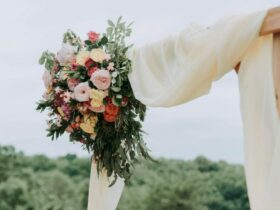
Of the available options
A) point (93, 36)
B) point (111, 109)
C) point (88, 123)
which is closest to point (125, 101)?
point (111, 109)

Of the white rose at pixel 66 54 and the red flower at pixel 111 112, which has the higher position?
the white rose at pixel 66 54

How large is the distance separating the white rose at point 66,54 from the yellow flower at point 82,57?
5 cm

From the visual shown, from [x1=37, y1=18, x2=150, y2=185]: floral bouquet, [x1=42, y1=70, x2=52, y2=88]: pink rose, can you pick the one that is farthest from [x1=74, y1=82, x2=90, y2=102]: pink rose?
[x1=42, y1=70, x2=52, y2=88]: pink rose

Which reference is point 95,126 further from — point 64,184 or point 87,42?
point 64,184

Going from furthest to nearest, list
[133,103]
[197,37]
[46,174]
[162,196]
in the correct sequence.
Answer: [162,196] → [46,174] → [133,103] → [197,37]

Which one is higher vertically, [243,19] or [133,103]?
[243,19]

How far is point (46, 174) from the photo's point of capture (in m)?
10.8

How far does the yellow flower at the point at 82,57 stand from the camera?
2641 millimetres

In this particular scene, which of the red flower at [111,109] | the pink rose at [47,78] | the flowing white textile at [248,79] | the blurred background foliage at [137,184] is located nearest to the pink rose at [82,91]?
the red flower at [111,109]

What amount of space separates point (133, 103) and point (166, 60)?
1.06ft

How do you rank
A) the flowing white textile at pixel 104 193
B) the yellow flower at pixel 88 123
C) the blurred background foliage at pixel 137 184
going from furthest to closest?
the blurred background foliage at pixel 137 184, the flowing white textile at pixel 104 193, the yellow flower at pixel 88 123

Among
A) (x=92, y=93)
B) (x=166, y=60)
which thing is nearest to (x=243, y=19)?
(x=166, y=60)

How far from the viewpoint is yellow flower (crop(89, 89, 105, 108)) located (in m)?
2.57

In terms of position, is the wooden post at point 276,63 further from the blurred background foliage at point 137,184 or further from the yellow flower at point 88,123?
the blurred background foliage at point 137,184
